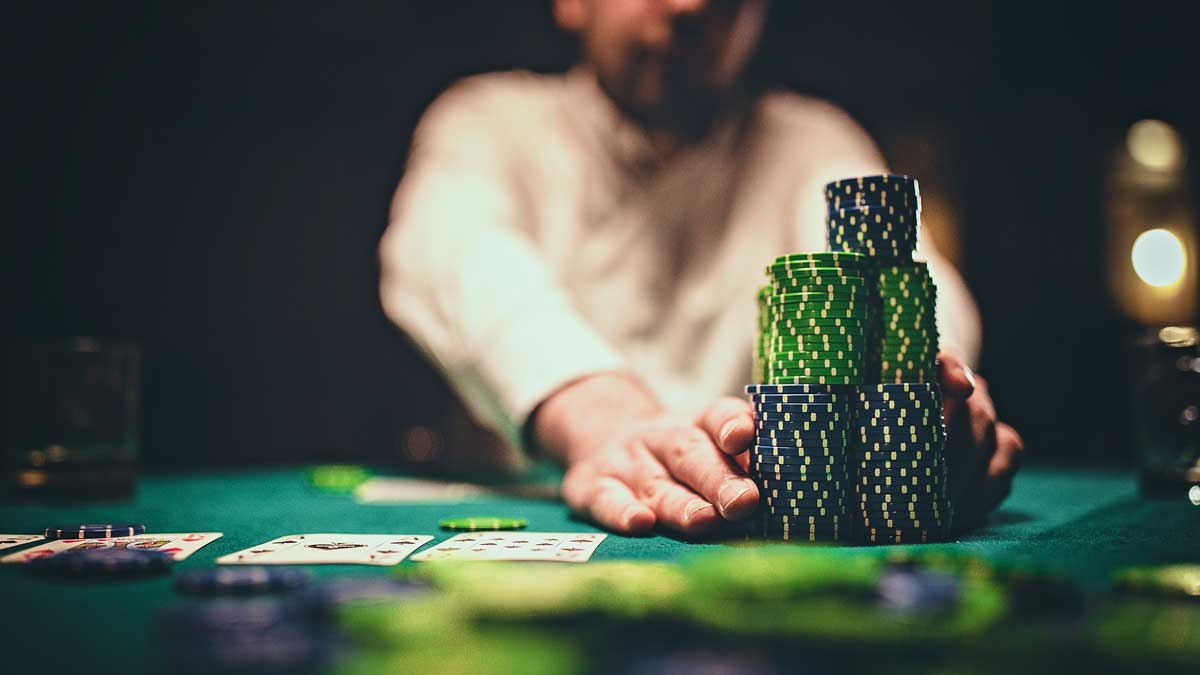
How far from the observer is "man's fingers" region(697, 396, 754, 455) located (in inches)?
56.5

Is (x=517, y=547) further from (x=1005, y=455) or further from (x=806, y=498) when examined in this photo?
(x=1005, y=455)

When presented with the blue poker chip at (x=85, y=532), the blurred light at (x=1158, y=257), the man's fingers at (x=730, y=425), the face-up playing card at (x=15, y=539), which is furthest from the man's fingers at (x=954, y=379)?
the blurred light at (x=1158, y=257)

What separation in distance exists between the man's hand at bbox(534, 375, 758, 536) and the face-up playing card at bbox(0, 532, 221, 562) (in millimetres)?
657

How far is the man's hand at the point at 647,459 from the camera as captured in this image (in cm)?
143

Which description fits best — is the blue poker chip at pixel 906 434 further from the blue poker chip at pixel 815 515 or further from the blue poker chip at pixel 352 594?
the blue poker chip at pixel 352 594

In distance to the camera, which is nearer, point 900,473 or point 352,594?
point 352,594

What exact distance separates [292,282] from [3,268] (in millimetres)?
1318


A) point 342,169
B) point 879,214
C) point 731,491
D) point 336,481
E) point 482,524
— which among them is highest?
point 342,169

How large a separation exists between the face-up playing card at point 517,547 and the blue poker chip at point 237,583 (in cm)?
25

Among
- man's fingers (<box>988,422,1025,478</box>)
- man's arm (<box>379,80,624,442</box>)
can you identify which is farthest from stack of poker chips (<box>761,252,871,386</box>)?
man's arm (<box>379,80,624,442</box>)

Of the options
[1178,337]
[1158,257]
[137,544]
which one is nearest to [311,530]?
[137,544]

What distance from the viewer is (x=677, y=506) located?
1.46 meters

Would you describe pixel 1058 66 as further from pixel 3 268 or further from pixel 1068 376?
pixel 3 268

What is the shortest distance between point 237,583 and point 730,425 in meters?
0.77
